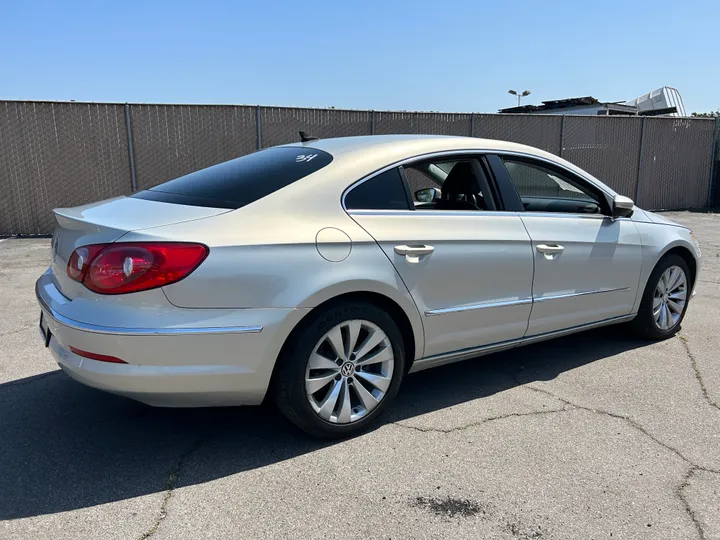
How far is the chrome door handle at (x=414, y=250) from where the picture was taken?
3.14 meters

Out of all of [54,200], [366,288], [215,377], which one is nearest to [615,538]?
[366,288]

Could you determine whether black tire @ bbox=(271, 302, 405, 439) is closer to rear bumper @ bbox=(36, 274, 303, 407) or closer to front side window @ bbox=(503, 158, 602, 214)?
rear bumper @ bbox=(36, 274, 303, 407)

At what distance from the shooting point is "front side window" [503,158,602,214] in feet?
13.1

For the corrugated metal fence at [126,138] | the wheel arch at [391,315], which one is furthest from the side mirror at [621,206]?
the corrugated metal fence at [126,138]

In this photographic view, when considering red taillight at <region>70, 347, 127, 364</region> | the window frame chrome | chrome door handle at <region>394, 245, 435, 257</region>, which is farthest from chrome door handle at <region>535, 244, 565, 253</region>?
red taillight at <region>70, 347, 127, 364</region>

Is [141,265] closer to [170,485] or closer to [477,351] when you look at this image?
[170,485]

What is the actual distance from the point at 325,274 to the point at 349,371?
0.56 m

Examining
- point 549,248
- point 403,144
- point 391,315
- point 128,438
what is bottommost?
point 128,438

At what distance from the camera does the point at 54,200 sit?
1064cm

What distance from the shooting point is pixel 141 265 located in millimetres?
2561

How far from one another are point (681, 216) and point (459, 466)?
13.7 m

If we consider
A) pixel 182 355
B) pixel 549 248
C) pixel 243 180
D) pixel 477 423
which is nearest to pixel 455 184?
pixel 549 248

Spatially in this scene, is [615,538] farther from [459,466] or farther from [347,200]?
[347,200]

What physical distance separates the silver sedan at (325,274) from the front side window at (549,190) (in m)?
0.02
